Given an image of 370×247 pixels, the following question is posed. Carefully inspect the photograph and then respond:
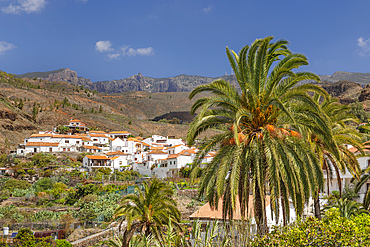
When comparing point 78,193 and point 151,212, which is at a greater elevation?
point 151,212

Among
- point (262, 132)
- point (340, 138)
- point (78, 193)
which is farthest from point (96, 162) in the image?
point (262, 132)

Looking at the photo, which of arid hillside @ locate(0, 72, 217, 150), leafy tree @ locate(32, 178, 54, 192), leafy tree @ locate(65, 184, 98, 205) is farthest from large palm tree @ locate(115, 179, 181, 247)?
arid hillside @ locate(0, 72, 217, 150)

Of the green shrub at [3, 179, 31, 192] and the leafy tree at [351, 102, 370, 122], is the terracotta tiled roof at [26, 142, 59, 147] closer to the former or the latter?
the green shrub at [3, 179, 31, 192]

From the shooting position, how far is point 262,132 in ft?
34.1

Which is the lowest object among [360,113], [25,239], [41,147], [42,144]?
[25,239]

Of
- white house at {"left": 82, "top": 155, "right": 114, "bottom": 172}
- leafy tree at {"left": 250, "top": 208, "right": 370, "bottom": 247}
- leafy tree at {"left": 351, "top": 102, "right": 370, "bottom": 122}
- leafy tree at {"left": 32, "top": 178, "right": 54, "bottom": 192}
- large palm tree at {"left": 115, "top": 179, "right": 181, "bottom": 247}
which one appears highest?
leafy tree at {"left": 351, "top": 102, "right": 370, "bottom": 122}

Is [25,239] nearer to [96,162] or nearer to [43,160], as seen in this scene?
[43,160]

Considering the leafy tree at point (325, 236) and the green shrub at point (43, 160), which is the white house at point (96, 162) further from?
the leafy tree at point (325, 236)

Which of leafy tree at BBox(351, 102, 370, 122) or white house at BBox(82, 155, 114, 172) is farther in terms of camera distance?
leafy tree at BBox(351, 102, 370, 122)

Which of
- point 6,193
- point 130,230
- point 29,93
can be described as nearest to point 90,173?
point 6,193

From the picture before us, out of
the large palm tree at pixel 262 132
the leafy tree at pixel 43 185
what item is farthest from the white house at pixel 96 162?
the large palm tree at pixel 262 132

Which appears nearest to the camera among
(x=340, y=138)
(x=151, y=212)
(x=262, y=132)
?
(x=262, y=132)

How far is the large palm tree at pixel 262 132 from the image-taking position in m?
9.69

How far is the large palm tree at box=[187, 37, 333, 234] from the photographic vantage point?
9.69 m
